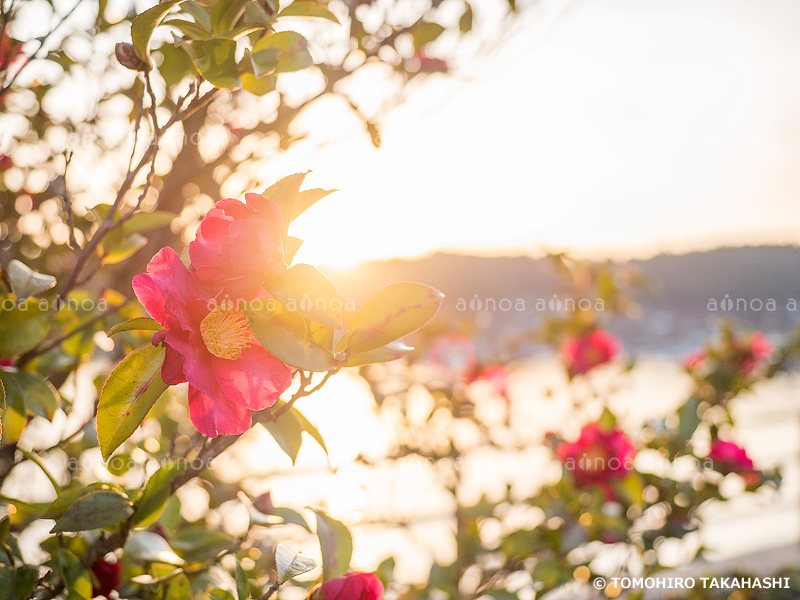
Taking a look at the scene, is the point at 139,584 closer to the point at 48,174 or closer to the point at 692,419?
the point at 48,174

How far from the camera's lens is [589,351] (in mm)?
1708

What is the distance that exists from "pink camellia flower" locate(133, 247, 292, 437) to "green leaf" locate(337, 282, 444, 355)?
0.05 metres

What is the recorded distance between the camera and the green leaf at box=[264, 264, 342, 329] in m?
0.36

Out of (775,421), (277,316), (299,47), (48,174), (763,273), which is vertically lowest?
(775,421)

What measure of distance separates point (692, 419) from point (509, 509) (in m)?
0.45

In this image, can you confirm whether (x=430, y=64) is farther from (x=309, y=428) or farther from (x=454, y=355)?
(x=454, y=355)

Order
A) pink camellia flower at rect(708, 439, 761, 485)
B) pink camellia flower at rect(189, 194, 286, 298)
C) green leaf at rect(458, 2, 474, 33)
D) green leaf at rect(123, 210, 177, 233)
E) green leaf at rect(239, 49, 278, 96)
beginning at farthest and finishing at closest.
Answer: pink camellia flower at rect(708, 439, 761, 485), green leaf at rect(458, 2, 474, 33), green leaf at rect(123, 210, 177, 233), green leaf at rect(239, 49, 278, 96), pink camellia flower at rect(189, 194, 286, 298)

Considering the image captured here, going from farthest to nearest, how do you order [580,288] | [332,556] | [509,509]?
[580,288], [509,509], [332,556]

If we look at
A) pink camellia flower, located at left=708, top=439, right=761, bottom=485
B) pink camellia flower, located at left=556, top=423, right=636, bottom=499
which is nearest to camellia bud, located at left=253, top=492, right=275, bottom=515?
pink camellia flower, located at left=556, top=423, right=636, bottom=499

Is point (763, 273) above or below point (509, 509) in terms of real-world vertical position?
above

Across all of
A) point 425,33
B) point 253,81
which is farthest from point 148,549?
point 425,33

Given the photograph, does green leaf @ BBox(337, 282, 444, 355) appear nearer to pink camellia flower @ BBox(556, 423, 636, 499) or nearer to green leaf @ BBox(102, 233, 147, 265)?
green leaf @ BBox(102, 233, 147, 265)

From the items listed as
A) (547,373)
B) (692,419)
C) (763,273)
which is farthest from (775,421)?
(692,419)

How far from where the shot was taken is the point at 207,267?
1.20ft
